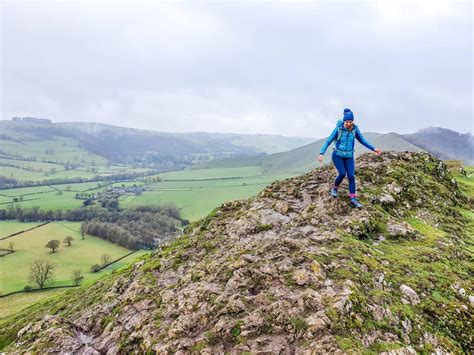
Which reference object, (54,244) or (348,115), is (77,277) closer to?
(54,244)

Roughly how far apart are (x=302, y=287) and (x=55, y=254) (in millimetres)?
95222

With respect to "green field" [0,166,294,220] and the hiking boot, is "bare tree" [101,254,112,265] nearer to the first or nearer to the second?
"green field" [0,166,294,220]

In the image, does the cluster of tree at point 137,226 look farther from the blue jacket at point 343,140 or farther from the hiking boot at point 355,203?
the blue jacket at point 343,140

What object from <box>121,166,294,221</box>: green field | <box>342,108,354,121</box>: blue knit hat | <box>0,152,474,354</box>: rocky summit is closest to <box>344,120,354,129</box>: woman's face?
<box>342,108,354,121</box>: blue knit hat

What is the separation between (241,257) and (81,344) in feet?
19.8

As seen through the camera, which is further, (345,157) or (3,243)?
(3,243)

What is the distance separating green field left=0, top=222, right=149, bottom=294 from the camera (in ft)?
234

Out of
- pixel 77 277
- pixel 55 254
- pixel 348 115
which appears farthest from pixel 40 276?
pixel 348 115

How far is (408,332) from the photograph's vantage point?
8352 millimetres

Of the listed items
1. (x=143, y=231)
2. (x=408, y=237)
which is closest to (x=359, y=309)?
(x=408, y=237)

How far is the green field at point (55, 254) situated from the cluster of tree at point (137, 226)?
2.81 m

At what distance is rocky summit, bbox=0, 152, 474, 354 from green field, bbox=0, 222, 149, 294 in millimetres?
64487

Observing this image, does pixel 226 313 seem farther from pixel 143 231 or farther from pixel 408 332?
pixel 143 231

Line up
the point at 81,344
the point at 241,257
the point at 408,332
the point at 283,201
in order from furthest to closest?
the point at 283,201 < the point at 241,257 < the point at 81,344 < the point at 408,332
